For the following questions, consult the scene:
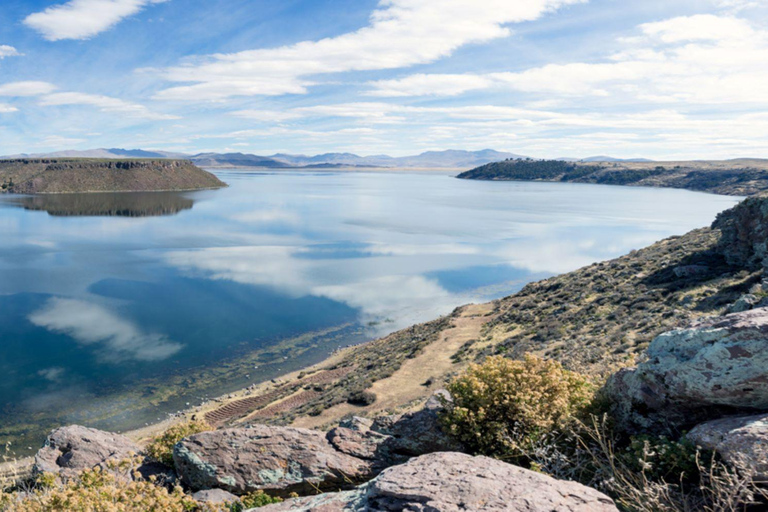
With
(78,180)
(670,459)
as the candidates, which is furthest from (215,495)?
(78,180)

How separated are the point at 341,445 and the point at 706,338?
6.90 meters

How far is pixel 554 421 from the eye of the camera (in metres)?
8.42

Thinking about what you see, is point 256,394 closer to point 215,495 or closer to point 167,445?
point 167,445

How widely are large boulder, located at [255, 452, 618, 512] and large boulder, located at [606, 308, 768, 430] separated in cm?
272

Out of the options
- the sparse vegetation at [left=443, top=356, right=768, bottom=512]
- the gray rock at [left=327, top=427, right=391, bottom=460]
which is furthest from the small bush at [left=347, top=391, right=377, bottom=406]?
the sparse vegetation at [left=443, top=356, right=768, bottom=512]

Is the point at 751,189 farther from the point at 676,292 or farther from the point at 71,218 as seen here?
the point at 71,218

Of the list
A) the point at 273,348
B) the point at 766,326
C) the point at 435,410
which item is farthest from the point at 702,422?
the point at 273,348

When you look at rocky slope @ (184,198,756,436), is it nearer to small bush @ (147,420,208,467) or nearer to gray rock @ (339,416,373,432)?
small bush @ (147,420,208,467)

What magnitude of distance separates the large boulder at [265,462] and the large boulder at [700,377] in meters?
5.16

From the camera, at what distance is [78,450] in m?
11.8

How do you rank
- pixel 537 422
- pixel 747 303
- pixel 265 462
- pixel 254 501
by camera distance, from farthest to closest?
pixel 747 303 < pixel 265 462 < pixel 254 501 < pixel 537 422

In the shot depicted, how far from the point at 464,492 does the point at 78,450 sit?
10.9 meters

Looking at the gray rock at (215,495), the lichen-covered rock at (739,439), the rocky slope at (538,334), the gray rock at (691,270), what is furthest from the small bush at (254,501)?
the gray rock at (691,270)

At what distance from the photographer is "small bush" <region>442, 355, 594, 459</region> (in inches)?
334
